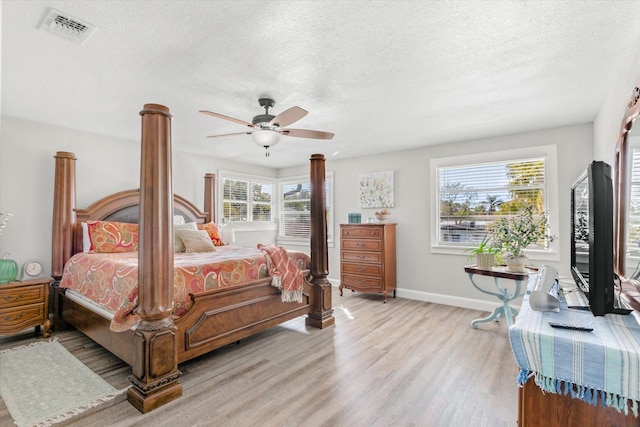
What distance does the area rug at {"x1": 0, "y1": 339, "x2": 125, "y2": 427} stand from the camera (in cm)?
214

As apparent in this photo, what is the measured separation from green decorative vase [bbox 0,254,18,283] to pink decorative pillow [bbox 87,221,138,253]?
68 cm

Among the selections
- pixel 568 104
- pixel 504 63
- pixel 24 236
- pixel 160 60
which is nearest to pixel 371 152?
pixel 568 104

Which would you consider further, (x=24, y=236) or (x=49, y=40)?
(x=24, y=236)

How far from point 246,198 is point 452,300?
4.00 metres

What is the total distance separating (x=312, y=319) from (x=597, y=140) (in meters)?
3.60

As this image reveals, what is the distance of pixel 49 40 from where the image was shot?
2.12m

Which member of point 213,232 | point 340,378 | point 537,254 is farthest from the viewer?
point 213,232

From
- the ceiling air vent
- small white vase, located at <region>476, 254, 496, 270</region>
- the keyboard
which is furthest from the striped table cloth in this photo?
the ceiling air vent

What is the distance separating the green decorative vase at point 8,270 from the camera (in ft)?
10.8

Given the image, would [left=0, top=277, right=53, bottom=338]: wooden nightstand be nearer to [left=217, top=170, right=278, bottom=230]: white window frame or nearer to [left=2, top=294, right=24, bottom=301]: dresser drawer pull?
[left=2, top=294, right=24, bottom=301]: dresser drawer pull

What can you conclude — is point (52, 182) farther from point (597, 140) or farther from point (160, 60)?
point (597, 140)

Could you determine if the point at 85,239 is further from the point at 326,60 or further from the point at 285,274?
the point at 326,60

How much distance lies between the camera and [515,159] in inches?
168

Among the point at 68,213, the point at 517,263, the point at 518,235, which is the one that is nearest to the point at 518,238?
the point at 518,235
